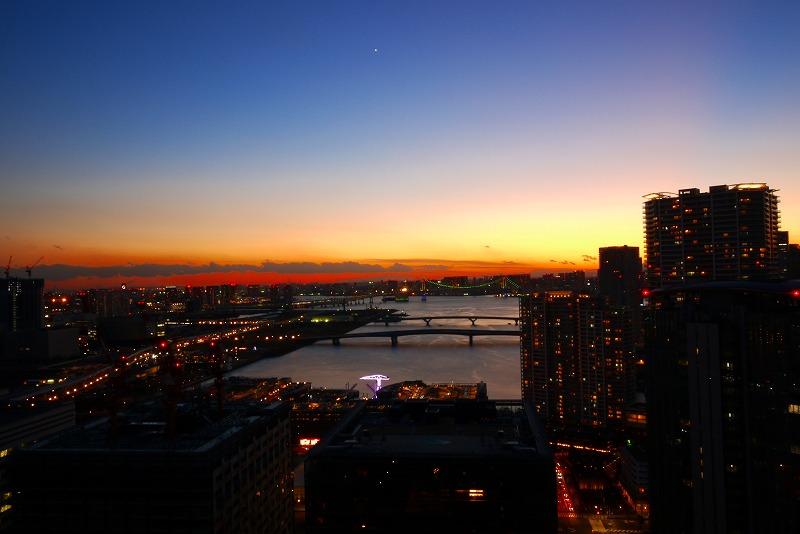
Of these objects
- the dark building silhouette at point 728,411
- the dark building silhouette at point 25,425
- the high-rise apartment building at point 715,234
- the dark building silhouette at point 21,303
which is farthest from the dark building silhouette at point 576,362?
the dark building silhouette at point 21,303

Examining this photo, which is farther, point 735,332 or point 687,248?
point 687,248

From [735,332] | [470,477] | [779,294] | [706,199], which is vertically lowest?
[470,477]

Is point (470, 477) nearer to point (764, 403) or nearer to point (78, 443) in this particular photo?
point (764, 403)

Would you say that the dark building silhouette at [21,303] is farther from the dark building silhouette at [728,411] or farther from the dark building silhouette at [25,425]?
the dark building silhouette at [728,411]

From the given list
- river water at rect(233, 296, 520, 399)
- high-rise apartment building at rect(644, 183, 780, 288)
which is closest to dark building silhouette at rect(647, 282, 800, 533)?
river water at rect(233, 296, 520, 399)

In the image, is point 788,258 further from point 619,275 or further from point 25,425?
point 25,425

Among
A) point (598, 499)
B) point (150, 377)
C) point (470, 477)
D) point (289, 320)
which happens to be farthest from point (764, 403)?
point (289, 320)

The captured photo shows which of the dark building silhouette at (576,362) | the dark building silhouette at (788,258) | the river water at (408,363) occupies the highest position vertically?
the dark building silhouette at (788,258)
